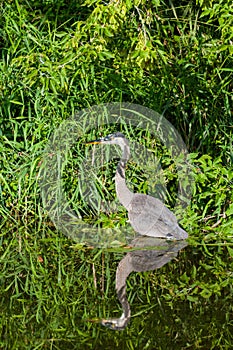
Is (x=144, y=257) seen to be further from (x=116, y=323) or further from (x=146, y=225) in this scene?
(x=116, y=323)

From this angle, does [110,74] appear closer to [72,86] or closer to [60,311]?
[72,86]

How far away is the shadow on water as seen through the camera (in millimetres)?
5773

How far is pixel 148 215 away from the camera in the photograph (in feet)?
22.0

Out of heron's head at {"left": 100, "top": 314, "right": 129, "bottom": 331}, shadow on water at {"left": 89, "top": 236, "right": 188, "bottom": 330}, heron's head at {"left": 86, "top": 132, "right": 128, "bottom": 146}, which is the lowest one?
shadow on water at {"left": 89, "top": 236, "right": 188, "bottom": 330}

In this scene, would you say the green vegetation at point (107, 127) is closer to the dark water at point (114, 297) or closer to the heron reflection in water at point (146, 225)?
the dark water at point (114, 297)

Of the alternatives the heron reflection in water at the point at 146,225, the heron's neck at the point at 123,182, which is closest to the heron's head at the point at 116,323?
the heron reflection in water at the point at 146,225

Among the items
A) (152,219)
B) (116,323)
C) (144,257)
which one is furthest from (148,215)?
(116,323)

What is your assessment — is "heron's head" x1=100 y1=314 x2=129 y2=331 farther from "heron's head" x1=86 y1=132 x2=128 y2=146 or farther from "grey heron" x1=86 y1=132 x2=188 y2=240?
"heron's head" x1=86 y1=132 x2=128 y2=146

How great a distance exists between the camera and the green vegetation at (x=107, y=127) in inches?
225

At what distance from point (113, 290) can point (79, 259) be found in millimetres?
898

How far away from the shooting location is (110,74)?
7.47 m

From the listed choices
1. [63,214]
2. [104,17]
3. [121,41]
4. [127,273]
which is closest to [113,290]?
[127,273]

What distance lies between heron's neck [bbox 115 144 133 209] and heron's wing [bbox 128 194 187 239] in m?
0.10

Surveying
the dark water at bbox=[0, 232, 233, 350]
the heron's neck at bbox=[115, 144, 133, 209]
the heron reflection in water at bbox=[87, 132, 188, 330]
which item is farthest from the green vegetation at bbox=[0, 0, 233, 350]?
the heron's neck at bbox=[115, 144, 133, 209]
